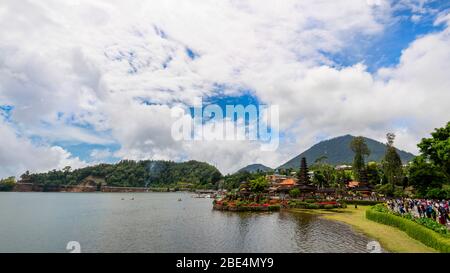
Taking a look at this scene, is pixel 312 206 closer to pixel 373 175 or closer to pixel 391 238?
pixel 391 238

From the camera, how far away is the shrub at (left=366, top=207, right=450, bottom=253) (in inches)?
712

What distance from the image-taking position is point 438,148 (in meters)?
46.4

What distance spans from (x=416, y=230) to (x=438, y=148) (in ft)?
96.9

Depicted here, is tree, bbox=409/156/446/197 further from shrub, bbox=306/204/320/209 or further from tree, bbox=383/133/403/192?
shrub, bbox=306/204/320/209

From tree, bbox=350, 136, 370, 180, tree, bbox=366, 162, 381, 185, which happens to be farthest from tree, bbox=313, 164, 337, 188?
tree, bbox=350, 136, 370, 180

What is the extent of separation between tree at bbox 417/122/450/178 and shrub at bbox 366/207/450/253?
58.5ft

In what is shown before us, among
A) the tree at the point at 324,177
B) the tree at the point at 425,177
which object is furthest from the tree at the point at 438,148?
the tree at the point at 324,177

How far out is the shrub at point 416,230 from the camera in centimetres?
1808

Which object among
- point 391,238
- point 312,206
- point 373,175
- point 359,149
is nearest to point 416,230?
point 391,238

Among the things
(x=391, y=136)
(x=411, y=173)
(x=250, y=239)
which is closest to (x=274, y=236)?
(x=250, y=239)

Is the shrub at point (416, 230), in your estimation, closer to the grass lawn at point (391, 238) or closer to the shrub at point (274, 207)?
the grass lawn at point (391, 238)

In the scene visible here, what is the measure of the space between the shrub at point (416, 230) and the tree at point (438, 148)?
1782 centimetres
